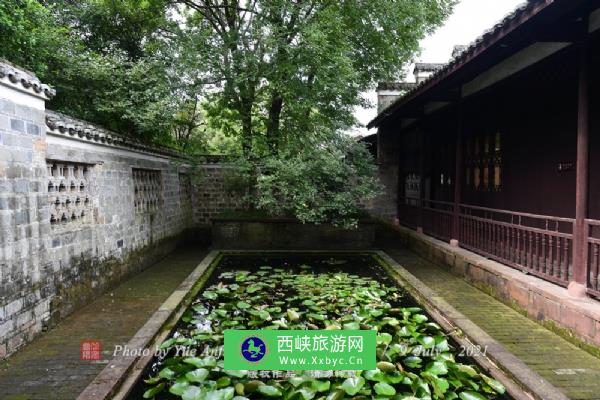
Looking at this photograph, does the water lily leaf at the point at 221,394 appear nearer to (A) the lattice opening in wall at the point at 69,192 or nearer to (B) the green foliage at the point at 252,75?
(A) the lattice opening in wall at the point at 69,192

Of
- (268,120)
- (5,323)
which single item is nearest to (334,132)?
(268,120)

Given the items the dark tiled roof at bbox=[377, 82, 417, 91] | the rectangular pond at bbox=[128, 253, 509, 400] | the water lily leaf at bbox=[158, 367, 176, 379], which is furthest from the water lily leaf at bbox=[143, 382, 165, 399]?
the dark tiled roof at bbox=[377, 82, 417, 91]

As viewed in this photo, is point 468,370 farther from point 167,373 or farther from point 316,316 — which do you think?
point 167,373

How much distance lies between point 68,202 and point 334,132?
5.61 m

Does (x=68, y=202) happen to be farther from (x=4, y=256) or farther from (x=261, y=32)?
(x=261, y=32)

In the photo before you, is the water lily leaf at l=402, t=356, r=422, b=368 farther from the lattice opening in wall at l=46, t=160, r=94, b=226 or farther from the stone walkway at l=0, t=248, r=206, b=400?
the lattice opening in wall at l=46, t=160, r=94, b=226

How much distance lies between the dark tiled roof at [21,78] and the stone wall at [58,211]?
0.04ft

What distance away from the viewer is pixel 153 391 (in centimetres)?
323

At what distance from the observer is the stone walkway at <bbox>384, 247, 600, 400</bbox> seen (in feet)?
10.9

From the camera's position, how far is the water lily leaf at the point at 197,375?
3328 millimetres

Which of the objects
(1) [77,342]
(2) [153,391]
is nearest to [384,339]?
(2) [153,391]

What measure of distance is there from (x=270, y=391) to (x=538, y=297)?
3.38 meters

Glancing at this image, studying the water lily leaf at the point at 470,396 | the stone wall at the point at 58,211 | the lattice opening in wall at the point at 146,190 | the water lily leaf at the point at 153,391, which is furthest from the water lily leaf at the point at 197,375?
the lattice opening in wall at the point at 146,190

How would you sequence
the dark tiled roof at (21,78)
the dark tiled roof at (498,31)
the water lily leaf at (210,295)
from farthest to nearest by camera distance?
1. the water lily leaf at (210,295)
2. the dark tiled roof at (21,78)
3. the dark tiled roof at (498,31)
